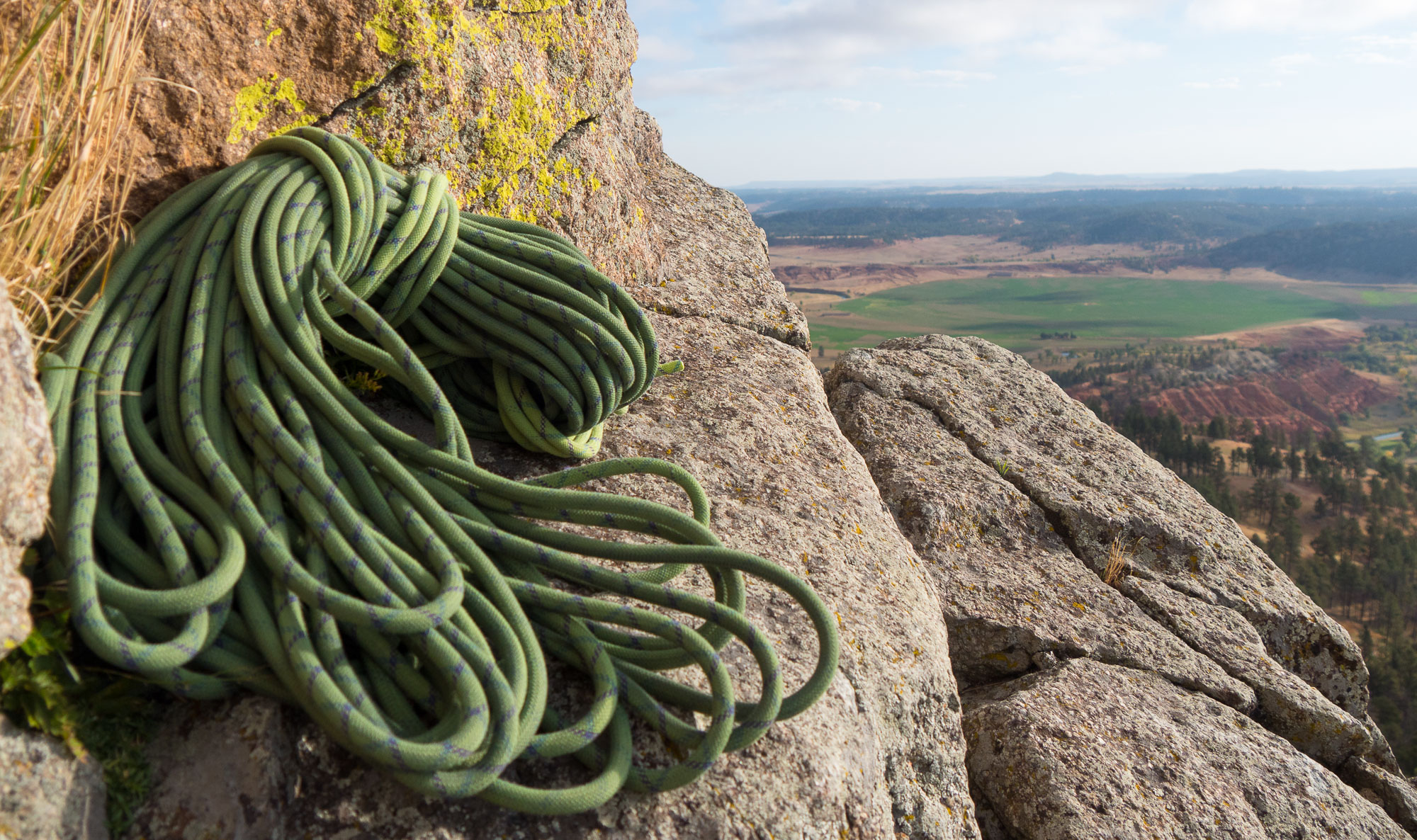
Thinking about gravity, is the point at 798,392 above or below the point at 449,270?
below

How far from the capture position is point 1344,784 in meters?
3.71

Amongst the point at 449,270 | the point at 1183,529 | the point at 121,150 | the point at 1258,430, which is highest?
the point at 121,150

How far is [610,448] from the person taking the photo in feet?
10.2

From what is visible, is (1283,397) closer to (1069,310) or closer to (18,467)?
(1069,310)

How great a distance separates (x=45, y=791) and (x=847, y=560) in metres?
2.42

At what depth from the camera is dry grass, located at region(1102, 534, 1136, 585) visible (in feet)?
14.5

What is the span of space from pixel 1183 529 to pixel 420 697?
466cm

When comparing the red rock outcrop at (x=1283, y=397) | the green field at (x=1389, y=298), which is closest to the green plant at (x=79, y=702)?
the red rock outcrop at (x=1283, y=397)

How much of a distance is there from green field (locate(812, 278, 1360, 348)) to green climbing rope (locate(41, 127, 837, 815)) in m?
102

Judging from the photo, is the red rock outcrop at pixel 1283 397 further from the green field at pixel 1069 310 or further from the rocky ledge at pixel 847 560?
the rocky ledge at pixel 847 560

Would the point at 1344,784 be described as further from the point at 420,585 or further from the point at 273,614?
the point at 273,614

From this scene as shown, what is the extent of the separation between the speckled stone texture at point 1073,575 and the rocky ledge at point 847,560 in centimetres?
2

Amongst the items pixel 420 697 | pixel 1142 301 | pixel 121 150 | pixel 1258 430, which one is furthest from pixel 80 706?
pixel 1142 301

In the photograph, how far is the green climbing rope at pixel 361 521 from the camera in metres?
1.66
